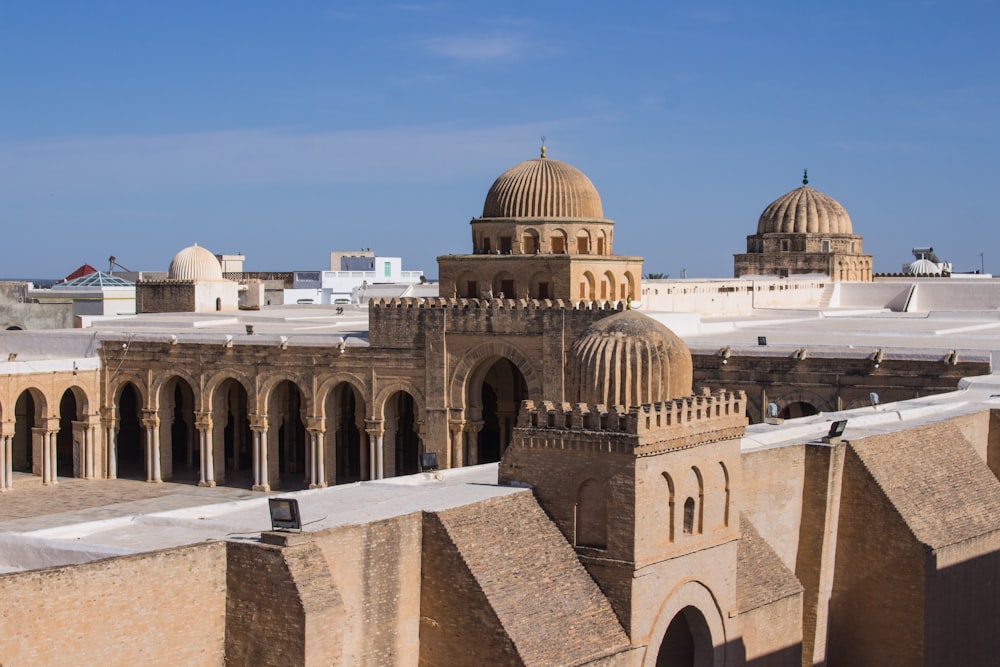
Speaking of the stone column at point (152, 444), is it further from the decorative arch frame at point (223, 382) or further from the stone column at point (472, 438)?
the stone column at point (472, 438)

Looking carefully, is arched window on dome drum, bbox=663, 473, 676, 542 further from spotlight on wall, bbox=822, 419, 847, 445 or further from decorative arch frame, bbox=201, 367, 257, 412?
decorative arch frame, bbox=201, 367, 257, 412

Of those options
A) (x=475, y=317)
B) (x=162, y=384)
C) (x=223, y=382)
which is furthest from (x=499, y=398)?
(x=162, y=384)

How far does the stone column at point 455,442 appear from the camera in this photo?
35438 mm

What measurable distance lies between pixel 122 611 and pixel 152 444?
2408 cm

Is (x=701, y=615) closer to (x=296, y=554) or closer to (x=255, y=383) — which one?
(x=296, y=554)

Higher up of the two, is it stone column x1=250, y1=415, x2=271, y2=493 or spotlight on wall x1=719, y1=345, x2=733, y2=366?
spotlight on wall x1=719, y1=345, x2=733, y2=366

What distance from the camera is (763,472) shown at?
21.6m

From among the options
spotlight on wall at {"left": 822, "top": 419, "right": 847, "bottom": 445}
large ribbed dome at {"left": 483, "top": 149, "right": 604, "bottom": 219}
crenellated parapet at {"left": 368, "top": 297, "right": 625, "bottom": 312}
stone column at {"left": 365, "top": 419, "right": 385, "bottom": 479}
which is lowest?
stone column at {"left": 365, "top": 419, "right": 385, "bottom": 479}

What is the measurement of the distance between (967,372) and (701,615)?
1352cm

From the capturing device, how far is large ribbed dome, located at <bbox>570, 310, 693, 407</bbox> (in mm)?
19234

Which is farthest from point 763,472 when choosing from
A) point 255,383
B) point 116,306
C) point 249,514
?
point 116,306

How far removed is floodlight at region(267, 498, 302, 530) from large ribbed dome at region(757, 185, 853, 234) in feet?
166

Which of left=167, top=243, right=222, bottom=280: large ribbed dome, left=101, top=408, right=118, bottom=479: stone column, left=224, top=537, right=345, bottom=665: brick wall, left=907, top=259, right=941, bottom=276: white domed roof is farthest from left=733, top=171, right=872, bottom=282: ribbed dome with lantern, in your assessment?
left=224, top=537, right=345, bottom=665: brick wall

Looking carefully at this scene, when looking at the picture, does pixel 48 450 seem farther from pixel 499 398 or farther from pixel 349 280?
pixel 349 280
